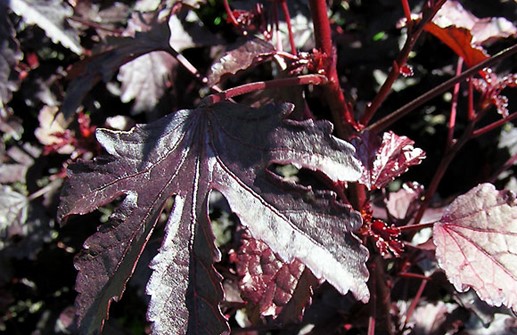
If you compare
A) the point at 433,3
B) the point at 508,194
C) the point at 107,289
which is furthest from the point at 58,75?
the point at 508,194

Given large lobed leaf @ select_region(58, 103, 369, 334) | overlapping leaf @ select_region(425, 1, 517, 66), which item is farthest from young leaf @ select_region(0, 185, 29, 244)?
overlapping leaf @ select_region(425, 1, 517, 66)

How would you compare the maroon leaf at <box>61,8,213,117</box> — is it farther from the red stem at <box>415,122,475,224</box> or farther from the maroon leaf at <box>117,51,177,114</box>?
the red stem at <box>415,122,475,224</box>

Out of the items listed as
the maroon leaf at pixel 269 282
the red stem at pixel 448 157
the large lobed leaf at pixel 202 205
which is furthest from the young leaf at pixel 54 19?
the red stem at pixel 448 157

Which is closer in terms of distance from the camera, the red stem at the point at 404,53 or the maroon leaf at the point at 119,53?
the red stem at the point at 404,53

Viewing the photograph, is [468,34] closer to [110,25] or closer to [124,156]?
[124,156]

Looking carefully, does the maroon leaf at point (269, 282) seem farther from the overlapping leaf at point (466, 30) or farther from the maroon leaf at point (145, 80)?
the maroon leaf at point (145, 80)

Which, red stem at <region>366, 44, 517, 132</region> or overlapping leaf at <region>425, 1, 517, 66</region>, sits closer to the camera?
red stem at <region>366, 44, 517, 132</region>

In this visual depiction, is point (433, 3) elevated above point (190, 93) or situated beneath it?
elevated above
